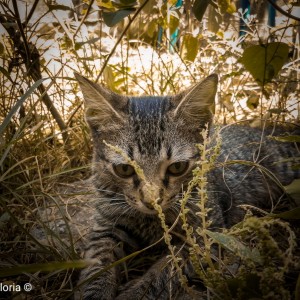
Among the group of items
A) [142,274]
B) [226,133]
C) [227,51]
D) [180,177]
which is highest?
[227,51]

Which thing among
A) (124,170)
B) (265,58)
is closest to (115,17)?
(124,170)

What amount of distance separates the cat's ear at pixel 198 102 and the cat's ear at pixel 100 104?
12.1 inches

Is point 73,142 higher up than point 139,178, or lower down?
higher up

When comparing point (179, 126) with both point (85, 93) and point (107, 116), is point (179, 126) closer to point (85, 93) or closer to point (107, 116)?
point (107, 116)

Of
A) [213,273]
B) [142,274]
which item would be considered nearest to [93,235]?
[142,274]

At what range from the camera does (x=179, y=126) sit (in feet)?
5.83

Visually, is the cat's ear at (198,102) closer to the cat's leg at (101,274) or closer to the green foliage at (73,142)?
the green foliage at (73,142)

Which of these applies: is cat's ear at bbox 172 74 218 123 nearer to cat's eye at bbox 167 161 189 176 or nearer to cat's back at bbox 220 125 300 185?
cat's eye at bbox 167 161 189 176

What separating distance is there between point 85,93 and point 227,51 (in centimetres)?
154

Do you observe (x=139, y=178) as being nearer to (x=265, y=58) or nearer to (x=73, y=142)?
(x=265, y=58)

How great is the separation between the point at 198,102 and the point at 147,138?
13.1 inches

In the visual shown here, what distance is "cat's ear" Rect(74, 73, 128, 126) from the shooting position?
175 cm

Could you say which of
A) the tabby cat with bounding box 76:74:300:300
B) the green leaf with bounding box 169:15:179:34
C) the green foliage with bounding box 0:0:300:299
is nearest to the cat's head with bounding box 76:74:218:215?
the tabby cat with bounding box 76:74:300:300

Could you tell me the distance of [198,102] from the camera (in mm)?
1781
